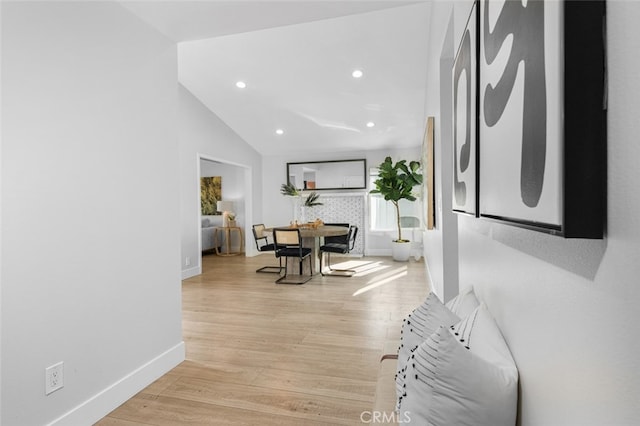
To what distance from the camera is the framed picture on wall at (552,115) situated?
50 cm

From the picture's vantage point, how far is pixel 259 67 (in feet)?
16.6

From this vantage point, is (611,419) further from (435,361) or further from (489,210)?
(489,210)

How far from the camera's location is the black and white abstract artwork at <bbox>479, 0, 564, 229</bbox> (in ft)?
1.81

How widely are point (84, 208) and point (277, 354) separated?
1.67 meters

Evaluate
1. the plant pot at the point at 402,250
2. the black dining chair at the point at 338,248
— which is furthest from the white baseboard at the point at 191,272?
the plant pot at the point at 402,250

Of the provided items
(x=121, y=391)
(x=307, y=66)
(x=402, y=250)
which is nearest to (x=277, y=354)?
(x=121, y=391)

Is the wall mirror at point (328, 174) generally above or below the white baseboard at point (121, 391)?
above

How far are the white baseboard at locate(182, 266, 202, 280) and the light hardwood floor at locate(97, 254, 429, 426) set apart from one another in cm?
63

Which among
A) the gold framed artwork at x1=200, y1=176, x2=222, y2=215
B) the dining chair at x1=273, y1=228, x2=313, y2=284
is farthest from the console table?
the dining chair at x1=273, y1=228, x2=313, y2=284

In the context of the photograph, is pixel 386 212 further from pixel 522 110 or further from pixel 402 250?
pixel 522 110

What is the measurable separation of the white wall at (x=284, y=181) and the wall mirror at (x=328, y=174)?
4.9 inches

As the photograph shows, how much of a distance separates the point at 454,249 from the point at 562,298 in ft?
7.12

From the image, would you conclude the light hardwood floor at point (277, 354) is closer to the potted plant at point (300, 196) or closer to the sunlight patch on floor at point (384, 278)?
the sunlight patch on floor at point (384, 278)

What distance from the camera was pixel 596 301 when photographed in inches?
20.6
